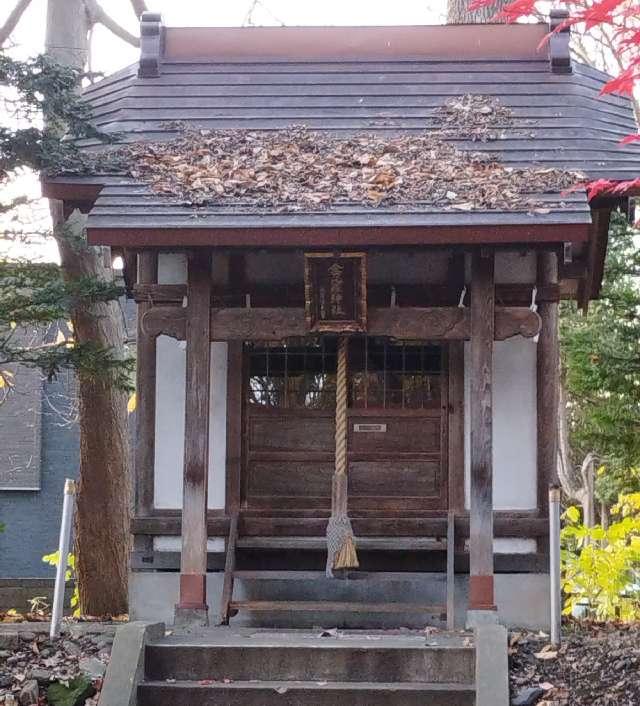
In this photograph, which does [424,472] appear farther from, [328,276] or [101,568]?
[101,568]

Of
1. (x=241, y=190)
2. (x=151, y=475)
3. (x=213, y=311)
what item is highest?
(x=241, y=190)

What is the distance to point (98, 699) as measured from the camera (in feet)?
23.5

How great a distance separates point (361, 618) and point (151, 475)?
2.33m

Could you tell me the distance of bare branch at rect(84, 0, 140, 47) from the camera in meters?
16.5

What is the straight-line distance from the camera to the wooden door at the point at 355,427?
408 inches

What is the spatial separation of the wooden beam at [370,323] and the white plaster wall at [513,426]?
3.77 feet

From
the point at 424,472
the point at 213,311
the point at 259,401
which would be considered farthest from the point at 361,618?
the point at 213,311

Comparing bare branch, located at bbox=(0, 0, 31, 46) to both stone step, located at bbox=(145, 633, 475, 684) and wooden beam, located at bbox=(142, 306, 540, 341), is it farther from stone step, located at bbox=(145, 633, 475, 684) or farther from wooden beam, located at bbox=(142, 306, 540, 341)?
stone step, located at bbox=(145, 633, 475, 684)

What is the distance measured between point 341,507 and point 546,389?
2261mm

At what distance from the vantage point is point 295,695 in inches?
288

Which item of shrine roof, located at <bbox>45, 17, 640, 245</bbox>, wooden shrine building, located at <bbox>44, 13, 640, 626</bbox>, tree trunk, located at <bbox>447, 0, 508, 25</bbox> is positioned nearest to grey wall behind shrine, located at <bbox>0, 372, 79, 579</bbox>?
tree trunk, located at <bbox>447, 0, 508, 25</bbox>

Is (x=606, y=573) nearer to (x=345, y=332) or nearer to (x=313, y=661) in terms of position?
(x=345, y=332)

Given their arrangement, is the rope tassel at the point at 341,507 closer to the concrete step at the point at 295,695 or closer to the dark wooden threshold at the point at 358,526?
the dark wooden threshold at the point at 358,526

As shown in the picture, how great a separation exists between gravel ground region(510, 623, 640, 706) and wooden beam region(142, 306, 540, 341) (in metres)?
2.45
